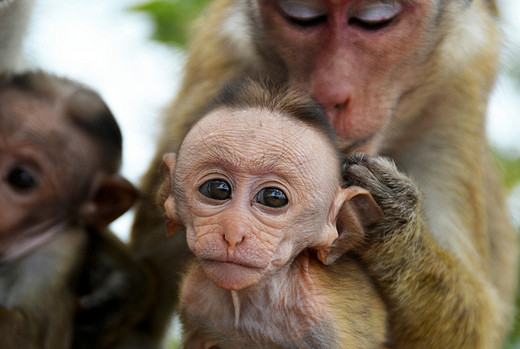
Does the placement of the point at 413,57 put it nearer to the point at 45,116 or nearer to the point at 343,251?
the point at 343,251

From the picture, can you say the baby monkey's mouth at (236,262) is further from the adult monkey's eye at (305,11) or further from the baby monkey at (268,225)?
the adult monkey's eye at (305,11)

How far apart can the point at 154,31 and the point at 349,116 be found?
3.22m

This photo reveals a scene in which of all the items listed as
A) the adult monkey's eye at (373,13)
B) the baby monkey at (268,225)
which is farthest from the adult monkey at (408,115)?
the baby monkey at (268,225)

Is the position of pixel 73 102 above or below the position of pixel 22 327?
above

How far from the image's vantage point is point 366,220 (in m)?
3.55

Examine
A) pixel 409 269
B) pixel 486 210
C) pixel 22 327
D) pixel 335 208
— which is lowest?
pixel 486 210

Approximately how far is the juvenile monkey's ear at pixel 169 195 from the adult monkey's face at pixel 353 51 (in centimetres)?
76

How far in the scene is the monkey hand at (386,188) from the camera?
3.52m

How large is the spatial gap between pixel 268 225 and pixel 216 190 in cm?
24

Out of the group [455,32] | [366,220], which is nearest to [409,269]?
[366,220]

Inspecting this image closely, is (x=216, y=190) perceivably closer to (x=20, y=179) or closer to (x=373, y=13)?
(x=373, y=13)

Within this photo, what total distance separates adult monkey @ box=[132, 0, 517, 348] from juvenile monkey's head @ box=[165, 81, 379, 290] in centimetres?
31

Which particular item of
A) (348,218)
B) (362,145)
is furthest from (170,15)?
(348,218)

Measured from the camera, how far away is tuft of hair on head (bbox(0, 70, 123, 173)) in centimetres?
476
